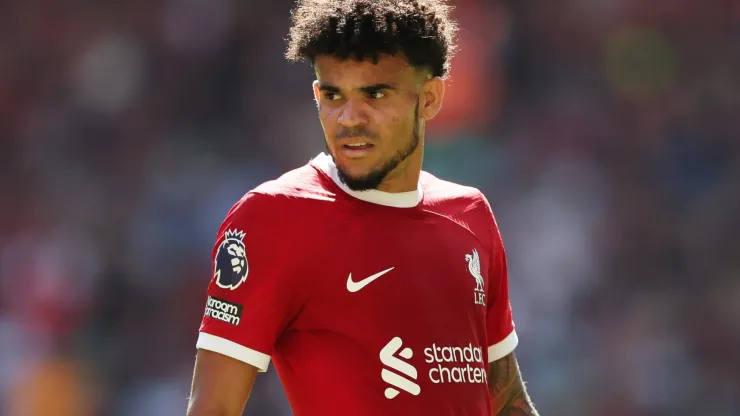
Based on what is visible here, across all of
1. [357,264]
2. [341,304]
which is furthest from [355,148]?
[341,304]

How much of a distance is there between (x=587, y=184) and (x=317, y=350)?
23.2 ft

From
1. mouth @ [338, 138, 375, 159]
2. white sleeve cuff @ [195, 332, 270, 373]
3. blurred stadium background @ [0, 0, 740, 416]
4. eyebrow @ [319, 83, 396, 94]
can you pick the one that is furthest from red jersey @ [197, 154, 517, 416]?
blurred stadium background @ [0, 0, 740, 416]

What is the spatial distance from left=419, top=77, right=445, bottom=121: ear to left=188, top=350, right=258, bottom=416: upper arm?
0.88 m

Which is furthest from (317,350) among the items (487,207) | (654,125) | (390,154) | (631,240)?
(654,125)

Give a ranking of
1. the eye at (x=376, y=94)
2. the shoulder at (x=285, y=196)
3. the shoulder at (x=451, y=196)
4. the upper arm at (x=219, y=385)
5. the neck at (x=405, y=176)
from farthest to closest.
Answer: the shoulder at (x=451, y=196) < the neck at (x=405, y=176) < the eye at (x=376, y=94) < the shoulder at (x=285, y=196) < the upper arm at (x=219, y=385)

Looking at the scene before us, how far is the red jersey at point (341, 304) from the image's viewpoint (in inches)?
111

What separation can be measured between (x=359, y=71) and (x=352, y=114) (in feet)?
0.39

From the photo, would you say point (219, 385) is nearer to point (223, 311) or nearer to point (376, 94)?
point (223, 311)

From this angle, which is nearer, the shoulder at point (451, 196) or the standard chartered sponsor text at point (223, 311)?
the standard chartered sponsor text at point (223, 311)

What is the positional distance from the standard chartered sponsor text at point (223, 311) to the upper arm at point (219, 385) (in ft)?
0.30

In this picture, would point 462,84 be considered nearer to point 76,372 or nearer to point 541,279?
point 541,279

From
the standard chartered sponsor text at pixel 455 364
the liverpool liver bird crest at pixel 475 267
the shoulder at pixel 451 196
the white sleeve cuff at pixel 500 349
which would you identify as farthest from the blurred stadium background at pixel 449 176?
the standard chartered sponsor text at pixel 455 364

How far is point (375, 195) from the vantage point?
309 cm

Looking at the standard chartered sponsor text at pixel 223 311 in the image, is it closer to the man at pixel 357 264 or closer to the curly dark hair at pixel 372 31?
the man at pixel 357 264
